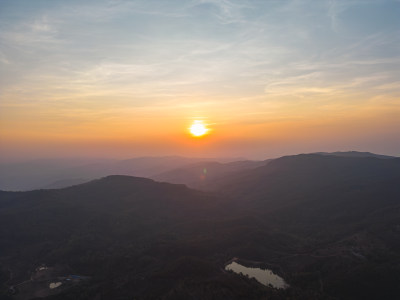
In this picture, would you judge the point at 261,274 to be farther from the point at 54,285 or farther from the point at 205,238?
the point at 54,285

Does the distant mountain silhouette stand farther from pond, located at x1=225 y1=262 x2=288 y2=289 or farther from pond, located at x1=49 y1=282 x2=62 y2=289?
pond, located at x1=49 y1=282 x2=62 y2=289

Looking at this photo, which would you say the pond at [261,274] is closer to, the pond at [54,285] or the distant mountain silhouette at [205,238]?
the distant mountain silhouette at [205,238]

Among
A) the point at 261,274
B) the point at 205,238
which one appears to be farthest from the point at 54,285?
the point at 261,274

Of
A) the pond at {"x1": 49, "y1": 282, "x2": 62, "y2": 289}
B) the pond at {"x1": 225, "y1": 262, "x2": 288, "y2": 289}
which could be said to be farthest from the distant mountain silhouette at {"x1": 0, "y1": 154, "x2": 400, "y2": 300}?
the pond at {"x1": 49, "y1": 282, "x2": 62, "y2": 289}

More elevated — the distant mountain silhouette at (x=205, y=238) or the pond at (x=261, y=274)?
the distant mountain silhouette at (x=205, y=238)

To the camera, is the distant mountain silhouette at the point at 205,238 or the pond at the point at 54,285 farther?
the pond at the point at 54,285

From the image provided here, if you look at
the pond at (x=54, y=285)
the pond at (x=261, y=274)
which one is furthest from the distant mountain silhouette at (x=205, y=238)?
the pond at (x=54, y=285)
